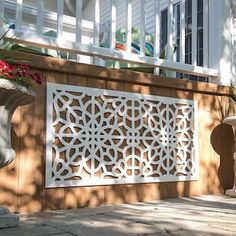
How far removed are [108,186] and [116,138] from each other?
16.2 inches

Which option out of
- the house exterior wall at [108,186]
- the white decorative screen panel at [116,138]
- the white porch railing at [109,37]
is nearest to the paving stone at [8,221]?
the house exterior wall at [108,186]

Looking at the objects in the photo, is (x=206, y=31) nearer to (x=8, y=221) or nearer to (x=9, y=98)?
(x=9, y=98)

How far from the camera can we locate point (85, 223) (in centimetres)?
247

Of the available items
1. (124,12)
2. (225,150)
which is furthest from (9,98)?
(124,12)

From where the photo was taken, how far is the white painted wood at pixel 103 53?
126 inches

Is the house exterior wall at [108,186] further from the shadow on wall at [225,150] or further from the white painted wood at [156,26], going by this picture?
the white painted wood at [156,26]

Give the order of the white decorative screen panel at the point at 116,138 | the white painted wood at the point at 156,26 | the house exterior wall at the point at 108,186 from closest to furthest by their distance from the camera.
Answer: the house exterior wall at the point at 108,186, the white decorative screen panel at the point at 116,138, the white painted wood at the point at 156,26

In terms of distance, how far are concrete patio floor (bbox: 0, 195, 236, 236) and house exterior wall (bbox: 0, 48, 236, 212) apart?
0.13 metres

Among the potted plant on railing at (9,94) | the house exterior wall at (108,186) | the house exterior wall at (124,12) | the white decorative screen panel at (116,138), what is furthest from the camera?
the house exterior wall at (124,12)

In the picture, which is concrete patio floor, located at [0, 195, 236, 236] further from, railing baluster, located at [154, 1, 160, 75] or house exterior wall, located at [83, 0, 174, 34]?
house exterior wall, located at [83, 0, 174, 34]

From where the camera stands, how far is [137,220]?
2590mm

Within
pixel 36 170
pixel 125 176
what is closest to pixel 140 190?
pixel 125 176

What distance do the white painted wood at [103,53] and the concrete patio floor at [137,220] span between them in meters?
1.33

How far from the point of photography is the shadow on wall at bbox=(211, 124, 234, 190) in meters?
4.15
